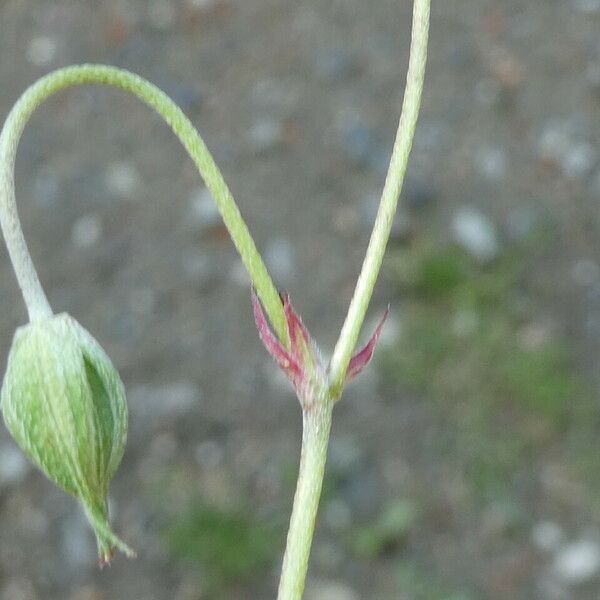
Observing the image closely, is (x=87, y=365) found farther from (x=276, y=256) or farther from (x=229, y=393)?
(x=276, y=256)

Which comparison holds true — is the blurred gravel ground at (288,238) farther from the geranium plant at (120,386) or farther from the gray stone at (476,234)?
the geranium plant at (120,386)

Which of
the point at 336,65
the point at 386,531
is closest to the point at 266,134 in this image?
the point at 336,65

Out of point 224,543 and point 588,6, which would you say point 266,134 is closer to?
point 588,6

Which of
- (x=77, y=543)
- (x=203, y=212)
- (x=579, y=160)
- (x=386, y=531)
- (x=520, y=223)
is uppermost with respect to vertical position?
(x=203, y=212)

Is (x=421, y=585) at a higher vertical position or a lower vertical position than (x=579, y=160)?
lower

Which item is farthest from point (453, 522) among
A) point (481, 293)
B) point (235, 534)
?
point (481, 293)
